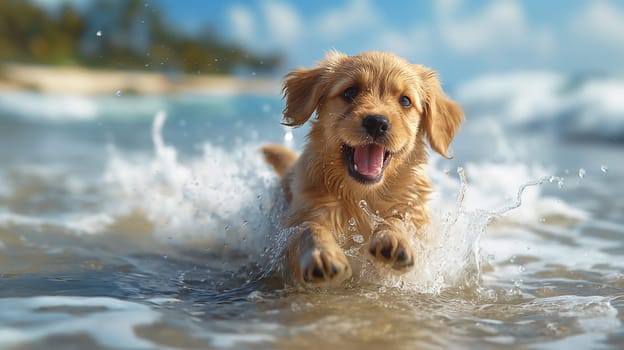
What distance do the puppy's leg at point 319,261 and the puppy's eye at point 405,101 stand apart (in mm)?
829

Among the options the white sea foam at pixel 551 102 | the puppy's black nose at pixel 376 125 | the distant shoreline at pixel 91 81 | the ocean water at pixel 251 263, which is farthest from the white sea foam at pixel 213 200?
the distant shoreline at pixel 91 81

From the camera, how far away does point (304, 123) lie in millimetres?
3713

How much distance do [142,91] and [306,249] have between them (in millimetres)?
31897

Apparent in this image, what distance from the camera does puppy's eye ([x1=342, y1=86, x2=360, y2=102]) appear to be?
3.45 meters

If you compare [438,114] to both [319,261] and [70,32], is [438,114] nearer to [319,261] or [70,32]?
[319,261]

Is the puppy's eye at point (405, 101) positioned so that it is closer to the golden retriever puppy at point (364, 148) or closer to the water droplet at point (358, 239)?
the golden retriever puppy at point (364, 148)

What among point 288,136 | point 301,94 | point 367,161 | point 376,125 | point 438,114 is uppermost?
point 288,136

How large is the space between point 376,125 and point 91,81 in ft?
106

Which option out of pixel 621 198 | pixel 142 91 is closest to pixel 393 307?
pixel 621 198

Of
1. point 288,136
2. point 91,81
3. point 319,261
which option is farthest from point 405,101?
point 91,81

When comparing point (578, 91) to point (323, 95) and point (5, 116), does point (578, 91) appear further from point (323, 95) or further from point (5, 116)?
point (323, 95)

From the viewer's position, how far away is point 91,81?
1312 inches

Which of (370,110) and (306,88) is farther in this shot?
(306,88)

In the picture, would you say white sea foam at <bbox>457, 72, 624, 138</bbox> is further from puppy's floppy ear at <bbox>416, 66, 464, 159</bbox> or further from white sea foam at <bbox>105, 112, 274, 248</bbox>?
puppy's floppy ear at <bbox>416, 66, 464, 159</bbox>
